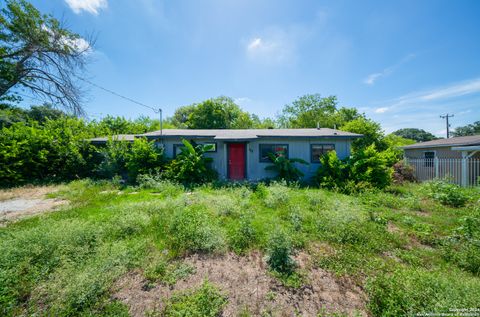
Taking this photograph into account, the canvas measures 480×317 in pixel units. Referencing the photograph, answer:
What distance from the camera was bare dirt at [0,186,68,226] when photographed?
5.41 meters

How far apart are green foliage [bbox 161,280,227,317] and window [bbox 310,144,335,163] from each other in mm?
9303

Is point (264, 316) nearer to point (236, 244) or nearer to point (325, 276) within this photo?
point (325, 276)

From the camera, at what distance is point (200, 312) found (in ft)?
7.34

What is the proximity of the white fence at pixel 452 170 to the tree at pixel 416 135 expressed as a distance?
1907 inches

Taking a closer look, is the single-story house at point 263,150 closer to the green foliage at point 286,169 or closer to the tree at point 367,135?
the green foliage at point 286,169

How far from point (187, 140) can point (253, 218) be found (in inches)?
286

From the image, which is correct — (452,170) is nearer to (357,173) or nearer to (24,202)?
(357,173)

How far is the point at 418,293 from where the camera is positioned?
2.24 m

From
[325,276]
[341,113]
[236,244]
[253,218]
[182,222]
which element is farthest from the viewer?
[341,113]

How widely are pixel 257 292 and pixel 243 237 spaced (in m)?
1.22

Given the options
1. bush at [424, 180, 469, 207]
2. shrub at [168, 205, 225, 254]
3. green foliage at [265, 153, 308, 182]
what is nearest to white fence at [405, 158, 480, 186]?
bush at [424, 180, 469, 207]

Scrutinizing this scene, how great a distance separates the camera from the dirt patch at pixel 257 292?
2393 mm

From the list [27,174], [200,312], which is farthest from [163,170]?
[200,312]

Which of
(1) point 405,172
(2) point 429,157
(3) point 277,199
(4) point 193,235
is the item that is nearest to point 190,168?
(3) point 277,199
